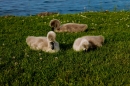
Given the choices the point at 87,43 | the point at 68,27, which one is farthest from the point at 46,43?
the point at 68,27

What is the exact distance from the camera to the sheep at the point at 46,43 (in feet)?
36.6

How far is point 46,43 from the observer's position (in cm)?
1159

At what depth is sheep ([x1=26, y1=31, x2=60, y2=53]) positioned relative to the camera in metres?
11.1

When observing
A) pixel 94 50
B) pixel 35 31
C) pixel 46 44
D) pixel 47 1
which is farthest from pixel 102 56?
pixel 47 1

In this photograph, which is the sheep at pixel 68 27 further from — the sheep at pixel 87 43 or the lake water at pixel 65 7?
the lake water at pixel 65 7

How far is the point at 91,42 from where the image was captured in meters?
11.8

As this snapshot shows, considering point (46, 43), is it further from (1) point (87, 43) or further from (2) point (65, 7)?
(2) point (65, 7)

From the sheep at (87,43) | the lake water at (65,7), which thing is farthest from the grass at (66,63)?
the lake water at (65,7)

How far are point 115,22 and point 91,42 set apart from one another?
A: 19.5ft

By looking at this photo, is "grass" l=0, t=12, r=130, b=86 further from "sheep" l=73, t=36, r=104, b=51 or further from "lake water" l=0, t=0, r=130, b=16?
"lake water" l=0, t=0, r=130, b=16

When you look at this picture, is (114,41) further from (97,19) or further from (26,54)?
(97,19)

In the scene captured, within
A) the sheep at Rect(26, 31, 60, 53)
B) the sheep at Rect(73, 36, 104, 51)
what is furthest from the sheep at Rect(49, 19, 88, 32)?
the sheep at Rect(26, 31, 60, 53)

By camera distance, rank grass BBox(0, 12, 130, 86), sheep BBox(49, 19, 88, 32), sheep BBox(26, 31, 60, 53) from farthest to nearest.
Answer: sheep BBox(49, 19, 88, 32)
sheep BBox(26, 31, 60, 53)
grass BBox(0, 12, 130, 86)

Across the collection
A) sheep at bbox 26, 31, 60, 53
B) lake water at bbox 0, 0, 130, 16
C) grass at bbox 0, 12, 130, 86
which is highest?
sheep at bbox 26, 31, 60, 53
